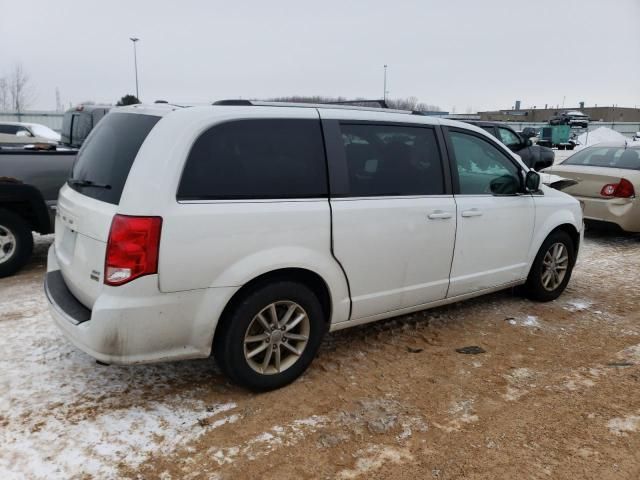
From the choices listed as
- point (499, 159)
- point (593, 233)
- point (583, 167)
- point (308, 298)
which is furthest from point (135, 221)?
point (593, 233)

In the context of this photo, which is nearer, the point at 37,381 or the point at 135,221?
the point at 135,221

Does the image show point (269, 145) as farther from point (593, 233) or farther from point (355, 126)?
point (593, 233)

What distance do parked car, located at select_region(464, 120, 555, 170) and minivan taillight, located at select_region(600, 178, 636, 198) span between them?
13.1ft

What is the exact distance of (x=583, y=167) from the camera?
8.52 m

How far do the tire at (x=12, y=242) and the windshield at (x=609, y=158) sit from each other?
821cm

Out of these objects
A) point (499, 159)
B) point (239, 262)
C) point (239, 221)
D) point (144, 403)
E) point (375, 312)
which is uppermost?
point (499, 159)

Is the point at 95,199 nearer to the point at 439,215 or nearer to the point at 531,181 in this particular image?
the point at 439,215

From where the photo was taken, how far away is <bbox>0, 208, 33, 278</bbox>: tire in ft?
18.3

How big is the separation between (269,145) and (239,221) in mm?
548

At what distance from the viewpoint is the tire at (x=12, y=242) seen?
5.59 metres

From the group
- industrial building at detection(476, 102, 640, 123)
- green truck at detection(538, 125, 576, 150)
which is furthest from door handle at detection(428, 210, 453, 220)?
industrial building at detection(476, 102, 640, 123)

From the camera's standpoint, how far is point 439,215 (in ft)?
13.1

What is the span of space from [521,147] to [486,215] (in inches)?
375

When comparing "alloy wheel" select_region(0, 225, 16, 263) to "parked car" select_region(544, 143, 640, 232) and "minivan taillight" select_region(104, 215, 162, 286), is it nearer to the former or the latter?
"minivan taillight" select_region(104, 215, 162, 286)
